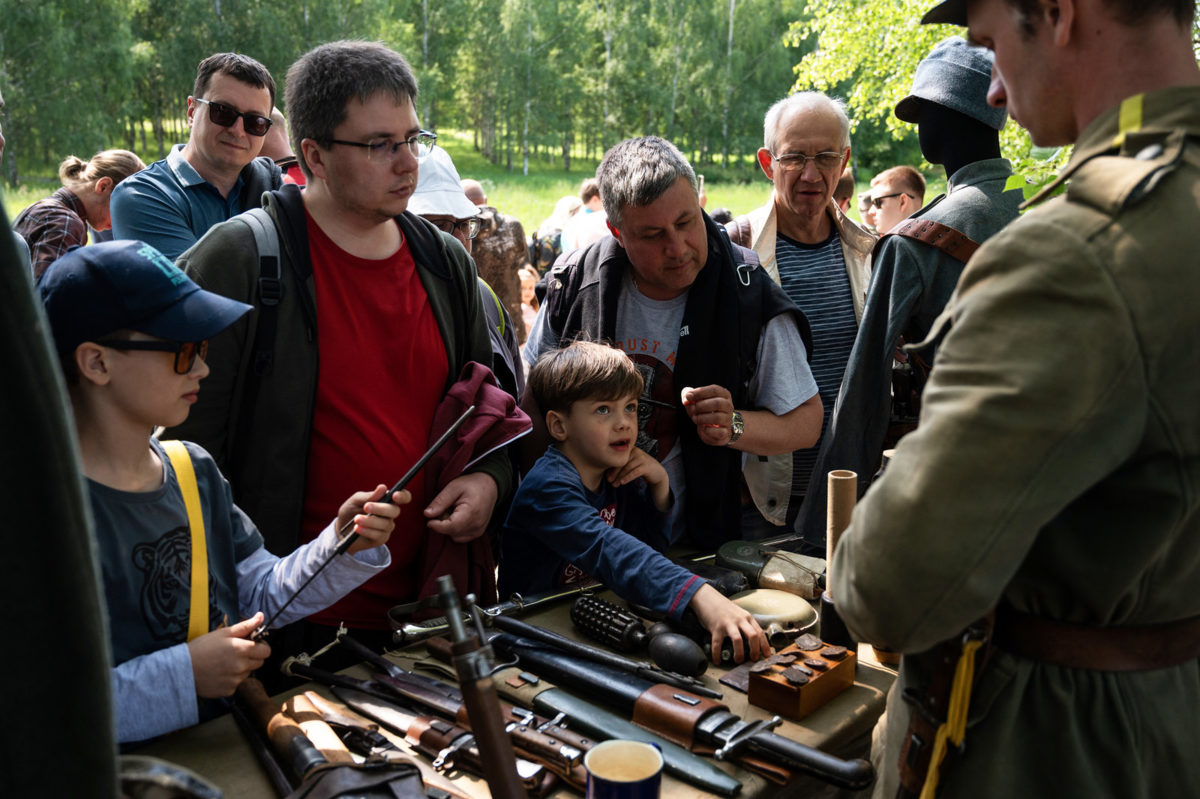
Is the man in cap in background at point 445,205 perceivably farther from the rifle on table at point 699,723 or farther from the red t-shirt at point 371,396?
the rifle on table at point 699,723

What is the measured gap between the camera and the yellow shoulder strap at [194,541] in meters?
1.95

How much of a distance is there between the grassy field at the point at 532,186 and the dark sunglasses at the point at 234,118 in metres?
19.1

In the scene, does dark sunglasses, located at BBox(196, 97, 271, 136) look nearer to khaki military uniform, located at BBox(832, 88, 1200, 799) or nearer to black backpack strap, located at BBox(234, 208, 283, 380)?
black backpack strap, located at BBox(234, 208, 283, 380)

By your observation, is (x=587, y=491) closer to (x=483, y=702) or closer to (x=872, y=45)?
(x=483, y=702)

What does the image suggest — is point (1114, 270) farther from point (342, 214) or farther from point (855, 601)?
point (342, 214)

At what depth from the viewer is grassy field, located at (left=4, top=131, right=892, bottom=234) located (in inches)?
1036

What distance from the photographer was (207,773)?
1.75m

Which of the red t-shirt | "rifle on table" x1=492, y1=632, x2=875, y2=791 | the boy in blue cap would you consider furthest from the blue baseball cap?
"rifle on table" x1=492, y1=632, x2=875, y2=791

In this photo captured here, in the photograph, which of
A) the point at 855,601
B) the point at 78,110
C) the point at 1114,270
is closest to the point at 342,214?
the point at 855,601

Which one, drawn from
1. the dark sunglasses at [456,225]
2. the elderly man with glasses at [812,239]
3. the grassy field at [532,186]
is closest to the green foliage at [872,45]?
the grassy field at [532,186]

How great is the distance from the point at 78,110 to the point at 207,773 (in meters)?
32.4

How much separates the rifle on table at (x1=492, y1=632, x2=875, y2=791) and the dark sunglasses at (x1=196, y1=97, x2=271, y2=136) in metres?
2.74

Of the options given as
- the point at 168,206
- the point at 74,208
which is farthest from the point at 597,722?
the point at 74,208

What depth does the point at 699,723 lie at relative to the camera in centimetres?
185
